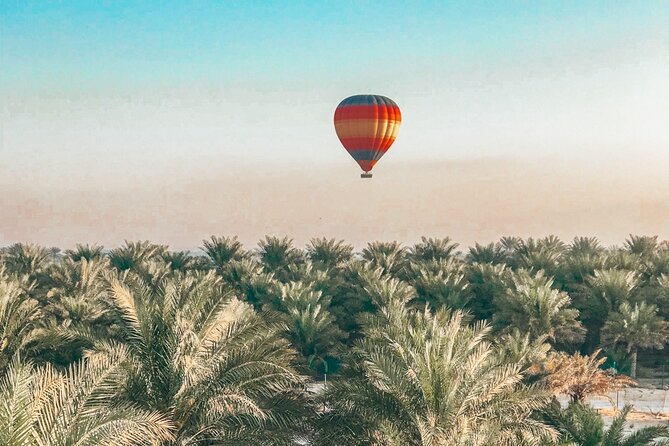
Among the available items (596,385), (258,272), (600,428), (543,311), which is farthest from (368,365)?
(258,272)

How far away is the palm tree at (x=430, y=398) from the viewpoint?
1151 centimetres

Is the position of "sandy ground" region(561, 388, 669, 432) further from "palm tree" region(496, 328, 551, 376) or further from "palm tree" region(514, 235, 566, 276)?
"palm tree" region(514, 235, 566, 276)

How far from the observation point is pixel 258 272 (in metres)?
37.4

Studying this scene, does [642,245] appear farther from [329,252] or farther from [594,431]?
[594,431]

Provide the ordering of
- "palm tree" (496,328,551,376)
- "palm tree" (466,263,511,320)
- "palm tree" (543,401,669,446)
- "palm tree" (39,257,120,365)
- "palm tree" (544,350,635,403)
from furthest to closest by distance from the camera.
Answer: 1. "palm tree" (466,263,511,320)
2. "palm tree" (544,350,635,403)
3. "palm tree" (496,328,551,376)
4. "palm tree" (39,257,120,365)
5. "palm tree" (543,401,669,446)

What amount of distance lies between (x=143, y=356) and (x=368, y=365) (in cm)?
397

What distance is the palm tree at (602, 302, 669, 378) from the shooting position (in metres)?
30.1

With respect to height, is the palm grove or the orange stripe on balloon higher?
the orange stripe on balloon

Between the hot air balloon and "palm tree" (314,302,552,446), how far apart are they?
29171 mm

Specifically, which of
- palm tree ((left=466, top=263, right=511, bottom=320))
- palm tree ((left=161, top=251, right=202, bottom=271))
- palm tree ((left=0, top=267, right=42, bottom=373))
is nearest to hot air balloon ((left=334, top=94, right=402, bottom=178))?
palm tree ((left=466, top=263, right=511, bottom=320))

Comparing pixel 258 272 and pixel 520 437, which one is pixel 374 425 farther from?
pixel 258 272

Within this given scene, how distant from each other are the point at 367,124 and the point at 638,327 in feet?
62.2

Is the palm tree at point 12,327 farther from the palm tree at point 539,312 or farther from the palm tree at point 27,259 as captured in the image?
the palm tree at point 27,259

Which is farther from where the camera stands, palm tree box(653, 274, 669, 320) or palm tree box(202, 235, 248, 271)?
palm tree box(202, 235, 248, 271)
